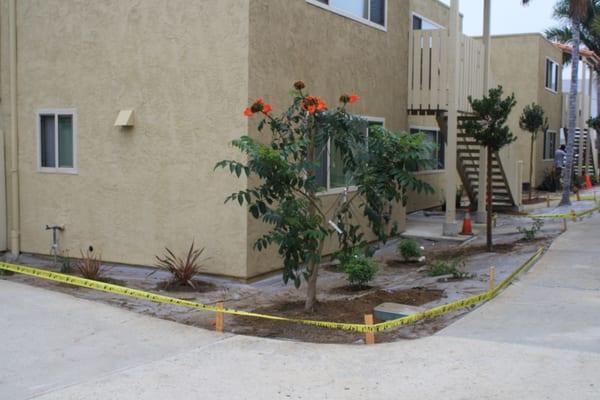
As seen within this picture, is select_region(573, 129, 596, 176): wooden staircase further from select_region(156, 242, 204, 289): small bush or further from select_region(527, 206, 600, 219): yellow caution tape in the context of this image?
select_region(156, 242, 204, 289): small bush

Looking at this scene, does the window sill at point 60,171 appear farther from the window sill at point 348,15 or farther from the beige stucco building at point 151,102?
the window sill at point 348,15

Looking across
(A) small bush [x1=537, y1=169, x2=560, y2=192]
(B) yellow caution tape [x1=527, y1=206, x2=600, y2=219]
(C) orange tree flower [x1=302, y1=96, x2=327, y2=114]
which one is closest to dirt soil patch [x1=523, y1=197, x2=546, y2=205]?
(B) yellow caution tape [x1=527, y1=206, x2=600, y2=219]

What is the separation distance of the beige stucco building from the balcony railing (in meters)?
1.91

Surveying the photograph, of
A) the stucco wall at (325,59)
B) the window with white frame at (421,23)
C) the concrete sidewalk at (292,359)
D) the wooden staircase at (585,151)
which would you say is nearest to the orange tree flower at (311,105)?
the stucco wall at (325,59)

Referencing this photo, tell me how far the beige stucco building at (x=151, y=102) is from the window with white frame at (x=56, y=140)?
3 centimetres

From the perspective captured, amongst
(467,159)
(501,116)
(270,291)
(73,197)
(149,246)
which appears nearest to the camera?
(270,291)

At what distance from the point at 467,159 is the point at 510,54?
951cm

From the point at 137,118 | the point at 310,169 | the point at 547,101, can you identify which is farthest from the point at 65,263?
the point at 547,101

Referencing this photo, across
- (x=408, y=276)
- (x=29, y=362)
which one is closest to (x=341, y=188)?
(x=408, y=276)

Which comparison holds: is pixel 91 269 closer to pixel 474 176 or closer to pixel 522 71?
pixel 474 176

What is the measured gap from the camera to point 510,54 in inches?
1027

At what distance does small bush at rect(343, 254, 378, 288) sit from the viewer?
→ 8.98 m

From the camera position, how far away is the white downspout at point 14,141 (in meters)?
11.1

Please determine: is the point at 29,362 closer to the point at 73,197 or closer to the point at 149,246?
the point at 149,246
